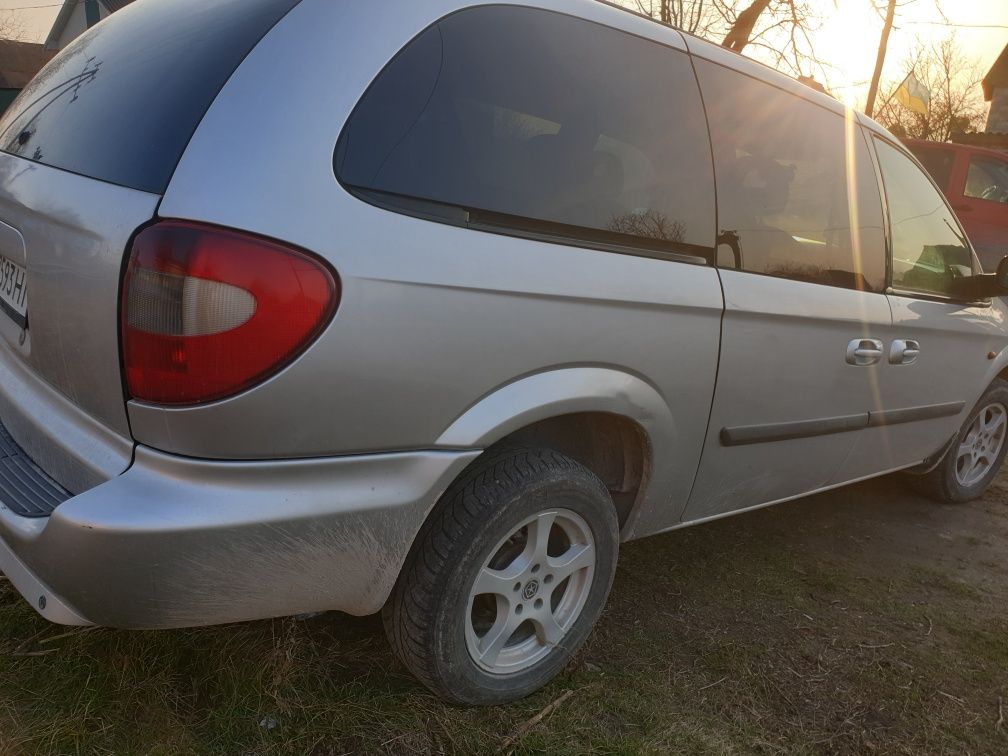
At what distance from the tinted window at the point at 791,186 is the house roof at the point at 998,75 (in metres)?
33.5

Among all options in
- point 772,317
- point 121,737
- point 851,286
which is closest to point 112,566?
point 121,737

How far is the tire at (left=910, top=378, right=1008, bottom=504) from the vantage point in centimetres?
397

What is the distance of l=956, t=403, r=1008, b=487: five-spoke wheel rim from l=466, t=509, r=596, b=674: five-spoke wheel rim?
2.71 metres

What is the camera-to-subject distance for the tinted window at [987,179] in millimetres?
9016

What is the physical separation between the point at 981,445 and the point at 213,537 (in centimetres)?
401

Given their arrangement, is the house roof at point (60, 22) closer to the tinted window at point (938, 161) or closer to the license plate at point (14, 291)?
the tinted window at point (938, 161)

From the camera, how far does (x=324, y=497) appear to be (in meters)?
1.57

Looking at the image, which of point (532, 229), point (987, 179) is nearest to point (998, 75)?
point (987, 179)

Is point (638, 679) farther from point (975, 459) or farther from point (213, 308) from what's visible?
point (975, 459)

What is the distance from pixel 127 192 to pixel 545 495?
110 centimetres

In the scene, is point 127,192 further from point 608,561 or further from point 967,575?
point 967,575

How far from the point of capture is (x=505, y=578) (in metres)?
2.00

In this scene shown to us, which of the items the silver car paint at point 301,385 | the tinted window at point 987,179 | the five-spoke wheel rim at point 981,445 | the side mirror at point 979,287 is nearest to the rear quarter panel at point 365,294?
the silver car paint at point 301,385

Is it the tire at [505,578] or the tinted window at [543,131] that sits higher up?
the tinted window at [543,131]
